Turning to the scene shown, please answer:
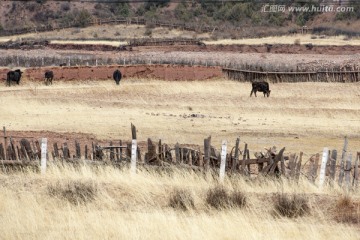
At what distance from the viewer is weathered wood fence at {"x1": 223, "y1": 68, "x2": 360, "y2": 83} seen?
39.5 meters

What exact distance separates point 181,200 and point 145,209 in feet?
2.18

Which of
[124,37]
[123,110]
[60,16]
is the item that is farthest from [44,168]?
[60,16]

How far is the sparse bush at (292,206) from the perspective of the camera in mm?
12758

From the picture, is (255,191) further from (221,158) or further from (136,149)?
(136,149)

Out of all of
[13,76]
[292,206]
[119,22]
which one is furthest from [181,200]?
[119,22]

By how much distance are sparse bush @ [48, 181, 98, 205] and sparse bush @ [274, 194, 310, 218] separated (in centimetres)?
345

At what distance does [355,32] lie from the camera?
237ft

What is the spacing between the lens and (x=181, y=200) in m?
13.3

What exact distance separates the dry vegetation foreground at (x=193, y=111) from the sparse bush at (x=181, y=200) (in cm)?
954

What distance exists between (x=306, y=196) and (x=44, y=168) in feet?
19.5

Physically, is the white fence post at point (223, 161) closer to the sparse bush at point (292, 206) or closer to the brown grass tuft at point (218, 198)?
the brown grass tuft at point (218, 198)

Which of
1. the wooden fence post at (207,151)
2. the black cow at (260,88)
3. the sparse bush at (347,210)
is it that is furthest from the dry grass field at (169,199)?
the black cow at (260,88)

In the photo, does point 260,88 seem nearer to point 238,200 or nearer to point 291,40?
point 238,200

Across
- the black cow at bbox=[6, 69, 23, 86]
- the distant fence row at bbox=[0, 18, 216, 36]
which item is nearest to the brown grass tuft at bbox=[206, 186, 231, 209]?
the black cow at bbox=[6, 69, 23, 86]
